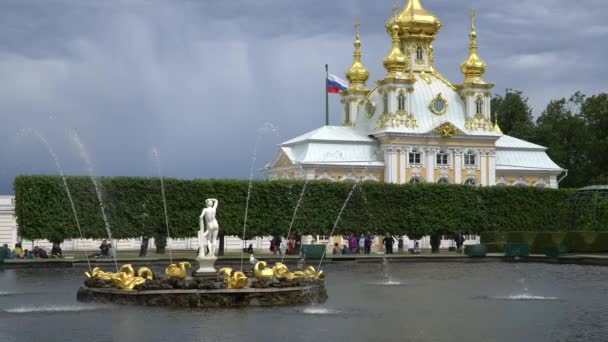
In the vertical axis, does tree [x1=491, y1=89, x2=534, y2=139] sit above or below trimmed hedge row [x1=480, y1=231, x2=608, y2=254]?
above

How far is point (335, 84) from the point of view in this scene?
78500 mm

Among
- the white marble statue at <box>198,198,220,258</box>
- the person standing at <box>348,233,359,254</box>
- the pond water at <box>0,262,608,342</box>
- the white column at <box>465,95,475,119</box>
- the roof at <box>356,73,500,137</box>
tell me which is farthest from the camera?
the white column at <box>465,95,475,119</box>

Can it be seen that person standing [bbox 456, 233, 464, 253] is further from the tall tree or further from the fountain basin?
the fountain basin

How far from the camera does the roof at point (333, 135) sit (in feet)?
253

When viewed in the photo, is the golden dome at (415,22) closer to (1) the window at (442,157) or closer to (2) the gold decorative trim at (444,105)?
(2) the gold decorative trim at (444,105)

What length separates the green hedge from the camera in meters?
52.6

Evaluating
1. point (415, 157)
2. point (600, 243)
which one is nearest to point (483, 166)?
point (415, 157)

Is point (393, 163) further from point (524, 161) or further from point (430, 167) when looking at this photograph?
point (524, 161)

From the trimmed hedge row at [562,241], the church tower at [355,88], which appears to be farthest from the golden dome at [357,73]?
the trimmed hedge row at [562,241]

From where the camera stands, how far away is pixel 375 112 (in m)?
80.2

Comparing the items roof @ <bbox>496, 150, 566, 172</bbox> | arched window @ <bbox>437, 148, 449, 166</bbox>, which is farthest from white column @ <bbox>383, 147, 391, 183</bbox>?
roof @ <bbox>496, 150, 566, 172</bbox>

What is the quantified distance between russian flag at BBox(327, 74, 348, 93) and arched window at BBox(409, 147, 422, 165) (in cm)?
729

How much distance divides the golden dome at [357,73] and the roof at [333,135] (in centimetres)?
552

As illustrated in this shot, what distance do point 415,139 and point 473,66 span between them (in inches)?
330
